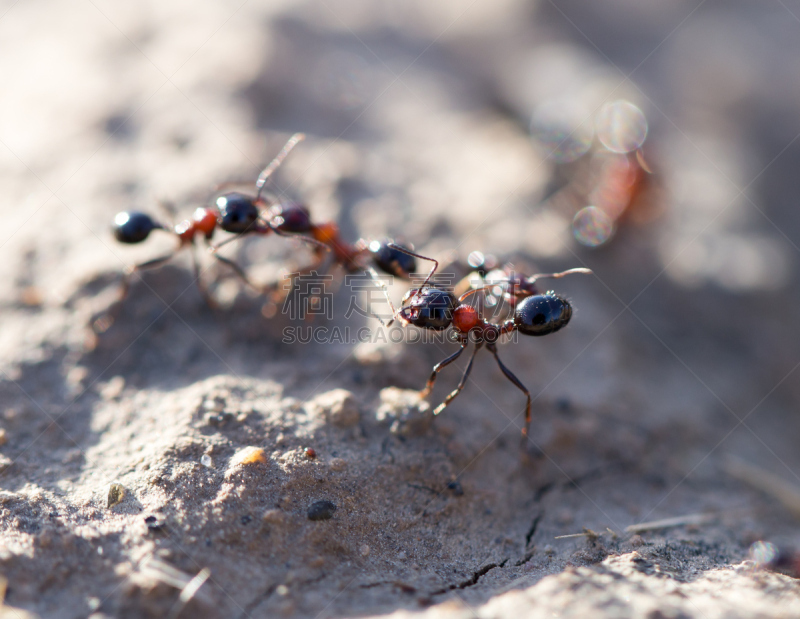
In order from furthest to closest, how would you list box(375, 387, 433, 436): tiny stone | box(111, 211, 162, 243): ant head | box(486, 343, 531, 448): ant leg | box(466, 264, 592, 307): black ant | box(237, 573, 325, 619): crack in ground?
box(111, 211, 162, 243): ant head
box(466, 264, 592, 307): black ant
box(486, 343, 531, 448): ant leg
box(375, 387, 433, 436): tiny stone
box(237, 573, 325, 619): crack in ground

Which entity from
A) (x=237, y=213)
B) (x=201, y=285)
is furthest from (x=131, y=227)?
(x=237, y=213)

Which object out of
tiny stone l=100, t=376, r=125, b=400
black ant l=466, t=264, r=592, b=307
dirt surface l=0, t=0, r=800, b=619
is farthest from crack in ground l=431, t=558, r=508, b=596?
tiny stone l=100, t=376, r=125, b=400

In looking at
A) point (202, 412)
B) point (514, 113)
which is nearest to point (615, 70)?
point (514, 113)

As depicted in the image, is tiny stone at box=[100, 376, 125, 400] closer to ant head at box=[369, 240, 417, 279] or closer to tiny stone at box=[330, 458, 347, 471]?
tiny stone at box=[330, 458, 347, 471]

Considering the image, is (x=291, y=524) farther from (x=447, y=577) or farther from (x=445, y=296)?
(x=445, y=296)

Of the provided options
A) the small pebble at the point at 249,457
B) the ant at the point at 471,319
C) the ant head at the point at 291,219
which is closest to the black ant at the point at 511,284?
the ant at the point at 471,319

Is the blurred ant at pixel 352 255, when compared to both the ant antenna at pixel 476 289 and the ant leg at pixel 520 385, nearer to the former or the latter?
the ant antenna at pixel 476 289

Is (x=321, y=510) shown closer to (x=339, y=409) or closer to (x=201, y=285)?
(x=339, y=409)
